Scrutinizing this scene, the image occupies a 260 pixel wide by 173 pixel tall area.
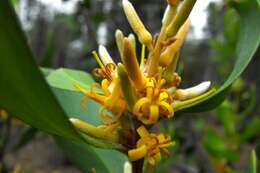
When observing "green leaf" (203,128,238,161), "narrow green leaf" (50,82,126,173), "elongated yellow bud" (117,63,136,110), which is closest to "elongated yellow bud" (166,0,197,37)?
"elongated yellow bud" (117,63,136,110)

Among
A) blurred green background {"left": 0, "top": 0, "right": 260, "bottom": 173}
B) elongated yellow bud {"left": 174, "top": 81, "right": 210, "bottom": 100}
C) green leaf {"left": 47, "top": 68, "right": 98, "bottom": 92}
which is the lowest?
blurred green background {"left": 0, "top": 0, "right": 260, "bottom": 173}

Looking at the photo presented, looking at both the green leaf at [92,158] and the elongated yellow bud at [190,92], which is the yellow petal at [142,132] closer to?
the elongated yellow bud at [190,92]

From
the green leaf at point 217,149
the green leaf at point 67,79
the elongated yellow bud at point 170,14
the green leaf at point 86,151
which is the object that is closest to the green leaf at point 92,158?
the green leaf at point 86,151

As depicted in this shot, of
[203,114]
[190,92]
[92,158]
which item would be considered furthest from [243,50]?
[203,114]

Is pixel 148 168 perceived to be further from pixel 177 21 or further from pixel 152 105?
pixel 177 21

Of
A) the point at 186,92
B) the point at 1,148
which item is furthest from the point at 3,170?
the point at 186,92

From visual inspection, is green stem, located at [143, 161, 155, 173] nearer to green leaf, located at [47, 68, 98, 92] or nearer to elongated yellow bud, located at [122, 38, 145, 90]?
elongated yellow bud, located at [122, 38, 145, 90]

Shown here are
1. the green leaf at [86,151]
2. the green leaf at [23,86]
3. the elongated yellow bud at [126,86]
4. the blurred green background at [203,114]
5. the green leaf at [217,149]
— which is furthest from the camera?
the green leaf at [217,149]
